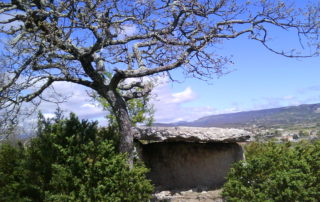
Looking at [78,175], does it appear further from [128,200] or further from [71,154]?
[128,200]

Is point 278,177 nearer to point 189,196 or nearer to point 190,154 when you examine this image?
point 189,196

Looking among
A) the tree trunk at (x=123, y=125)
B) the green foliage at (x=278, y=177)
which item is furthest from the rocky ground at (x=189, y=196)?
the green foliage at (x=278, y=177)

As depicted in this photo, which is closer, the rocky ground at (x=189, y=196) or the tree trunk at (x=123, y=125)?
the tree trunk at (x=123, y=125)

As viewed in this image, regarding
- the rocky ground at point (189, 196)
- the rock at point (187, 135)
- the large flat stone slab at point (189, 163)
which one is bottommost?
the rocky ground at point (189, 196)

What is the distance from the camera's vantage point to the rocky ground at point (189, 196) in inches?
447

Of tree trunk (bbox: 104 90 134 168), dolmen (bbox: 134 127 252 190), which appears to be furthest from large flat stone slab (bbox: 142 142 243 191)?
tree trunk (bbox: 104 90 134 168)

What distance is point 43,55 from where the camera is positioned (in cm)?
877

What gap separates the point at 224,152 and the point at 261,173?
607 cm

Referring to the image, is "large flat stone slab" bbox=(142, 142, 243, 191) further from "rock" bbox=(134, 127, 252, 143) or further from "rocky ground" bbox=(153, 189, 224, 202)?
"rock" bbox=(134, 127, 252, 143)

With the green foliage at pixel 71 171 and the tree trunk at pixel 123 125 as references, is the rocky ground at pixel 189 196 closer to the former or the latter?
the tree trunk at pixel 123 125

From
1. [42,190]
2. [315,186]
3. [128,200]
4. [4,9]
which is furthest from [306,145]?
[4,9]

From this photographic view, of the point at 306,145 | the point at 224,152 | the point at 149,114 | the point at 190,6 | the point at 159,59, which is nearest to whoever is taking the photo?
the point at 306,145

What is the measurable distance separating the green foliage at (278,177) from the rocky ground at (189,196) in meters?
2.91

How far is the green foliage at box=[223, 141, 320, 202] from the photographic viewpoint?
23.3ft
